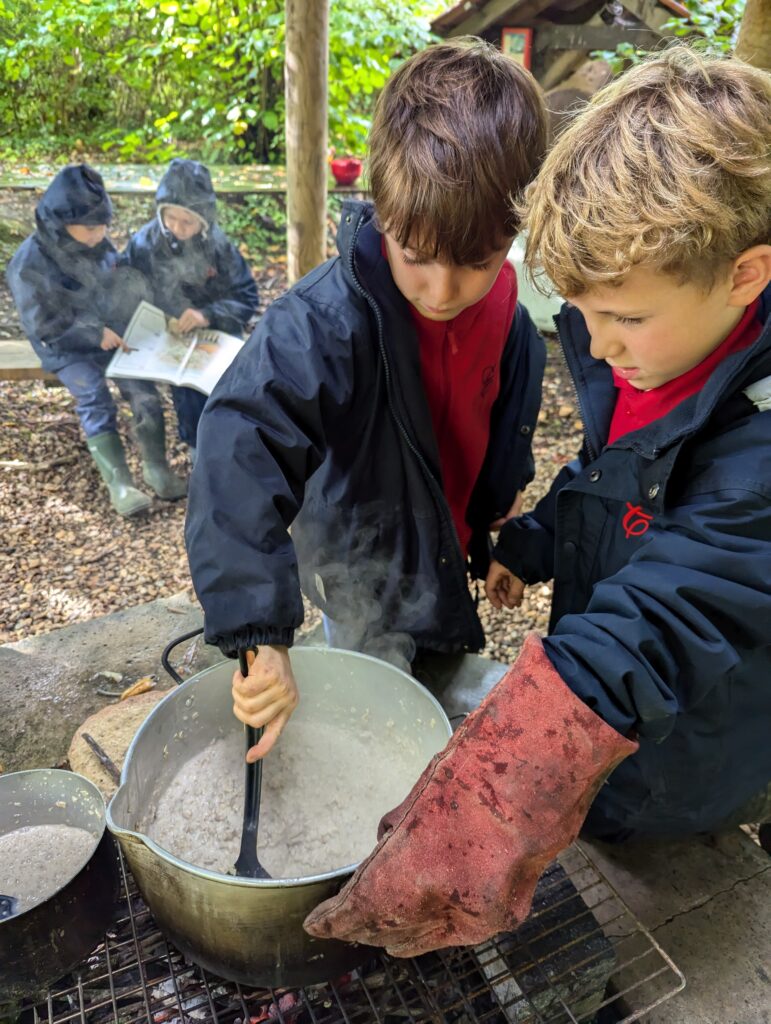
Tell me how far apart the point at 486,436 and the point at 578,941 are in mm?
1178

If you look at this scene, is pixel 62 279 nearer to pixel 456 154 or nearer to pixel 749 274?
pixel 456 154

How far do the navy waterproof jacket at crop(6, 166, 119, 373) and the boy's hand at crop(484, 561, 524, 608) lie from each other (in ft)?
10.2

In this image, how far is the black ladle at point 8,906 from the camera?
4.74 feet

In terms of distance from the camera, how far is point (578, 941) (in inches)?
58.0

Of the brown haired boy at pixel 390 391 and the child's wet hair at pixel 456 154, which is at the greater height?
the child's wet hair at pixel 456 154

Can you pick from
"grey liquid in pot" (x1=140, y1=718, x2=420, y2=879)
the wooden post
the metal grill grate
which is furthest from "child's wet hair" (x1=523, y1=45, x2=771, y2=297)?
the wooden post

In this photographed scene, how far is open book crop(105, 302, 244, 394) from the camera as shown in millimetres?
4008

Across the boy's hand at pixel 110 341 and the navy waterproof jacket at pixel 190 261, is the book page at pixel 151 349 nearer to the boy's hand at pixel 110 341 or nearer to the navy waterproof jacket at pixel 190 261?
the boy's hand at pixel 110 341

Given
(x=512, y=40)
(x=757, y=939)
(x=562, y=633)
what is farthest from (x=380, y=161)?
(x=512, y=40)

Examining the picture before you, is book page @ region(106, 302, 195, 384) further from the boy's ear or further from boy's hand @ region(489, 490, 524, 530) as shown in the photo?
the boy's ear

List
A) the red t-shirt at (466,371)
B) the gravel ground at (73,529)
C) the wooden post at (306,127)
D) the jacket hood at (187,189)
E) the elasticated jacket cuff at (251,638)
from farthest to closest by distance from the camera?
the jacket hood at (187,189), the gravel ground at (73,529), the wooden post at (306,127), the red t-shirt at (466,371), the elasticated jacket cuff at (251,638)

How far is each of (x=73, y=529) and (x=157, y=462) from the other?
0.64 metres

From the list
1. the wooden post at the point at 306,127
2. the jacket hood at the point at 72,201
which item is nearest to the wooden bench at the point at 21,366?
the jacket hood at the point at 72,201

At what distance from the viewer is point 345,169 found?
21.6 ft
